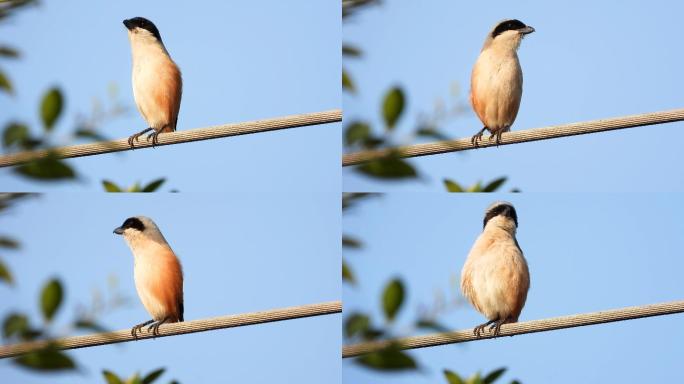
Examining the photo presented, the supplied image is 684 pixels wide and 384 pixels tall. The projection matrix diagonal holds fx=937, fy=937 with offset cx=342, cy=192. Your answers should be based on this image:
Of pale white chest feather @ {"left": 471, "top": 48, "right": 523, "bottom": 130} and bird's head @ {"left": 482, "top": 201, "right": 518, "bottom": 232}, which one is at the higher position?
pale white chest feather @ {"left": 471, "top": 48, "right": 523, "bottom": 130}

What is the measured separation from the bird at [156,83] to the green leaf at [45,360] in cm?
212

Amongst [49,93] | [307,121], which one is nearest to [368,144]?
[49,93]

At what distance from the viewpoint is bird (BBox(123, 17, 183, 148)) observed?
322cm

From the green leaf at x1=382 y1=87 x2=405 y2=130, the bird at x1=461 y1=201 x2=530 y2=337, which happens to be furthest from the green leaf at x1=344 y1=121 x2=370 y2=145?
the bird at x1=461 y1=201 x2=530 y2=337

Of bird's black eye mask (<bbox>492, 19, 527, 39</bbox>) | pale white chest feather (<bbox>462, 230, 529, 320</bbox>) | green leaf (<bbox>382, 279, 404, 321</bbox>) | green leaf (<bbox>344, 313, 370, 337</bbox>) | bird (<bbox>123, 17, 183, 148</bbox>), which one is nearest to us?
green leaf (<bbox>382, 279, 404, 321</bbox>)

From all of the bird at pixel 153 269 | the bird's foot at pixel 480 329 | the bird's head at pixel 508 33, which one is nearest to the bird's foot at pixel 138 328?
the bird at pixel 153 269

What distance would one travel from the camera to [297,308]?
2182 millimetres

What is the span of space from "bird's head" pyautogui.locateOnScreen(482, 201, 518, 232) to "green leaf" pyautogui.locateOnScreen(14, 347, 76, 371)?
194 cm

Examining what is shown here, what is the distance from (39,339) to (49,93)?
1.15ft

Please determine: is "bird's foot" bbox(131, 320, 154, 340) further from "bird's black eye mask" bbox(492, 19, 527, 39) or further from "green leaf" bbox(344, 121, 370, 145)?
"green leaf" bbox(344, 121, 370, 145)

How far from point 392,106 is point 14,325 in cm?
58

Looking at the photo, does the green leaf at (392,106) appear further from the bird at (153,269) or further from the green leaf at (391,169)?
the bird at (153,269)

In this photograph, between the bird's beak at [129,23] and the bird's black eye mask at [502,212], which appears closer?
the bird's black eye mask at [502,212]

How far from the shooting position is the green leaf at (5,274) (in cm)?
122
